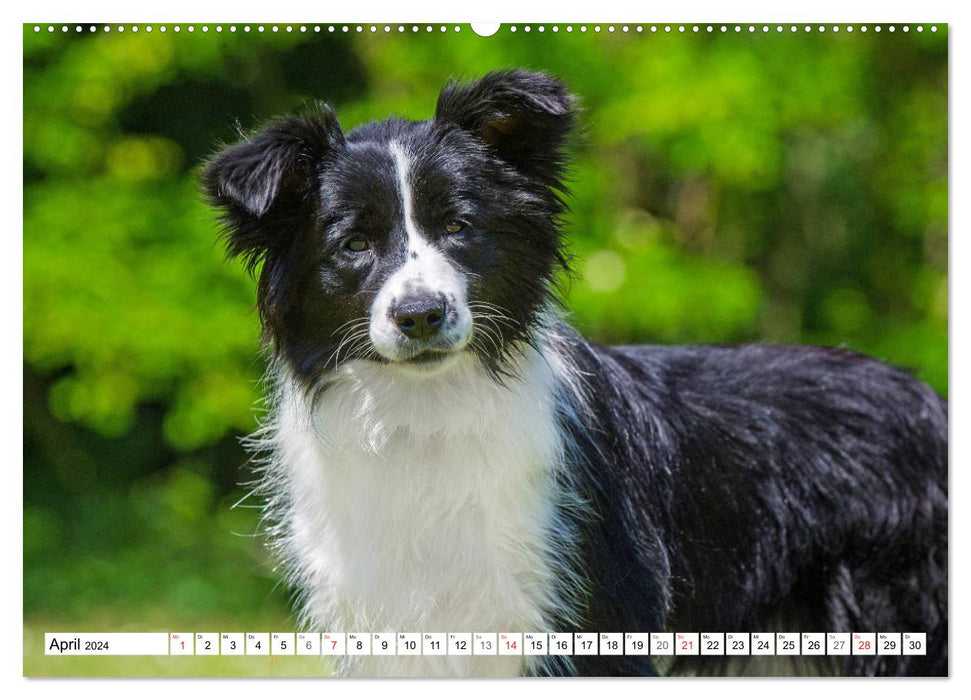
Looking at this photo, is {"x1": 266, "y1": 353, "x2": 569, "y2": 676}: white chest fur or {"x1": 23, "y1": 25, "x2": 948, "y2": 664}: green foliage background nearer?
{"x1": 266, "y1": 353, "x2": 569, "y2": 676}: white chest fur

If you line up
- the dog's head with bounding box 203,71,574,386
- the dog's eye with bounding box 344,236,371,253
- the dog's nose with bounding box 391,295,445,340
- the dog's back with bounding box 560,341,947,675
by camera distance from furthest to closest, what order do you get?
1. the dog's back with bounding box 560,341,947,675
2. the dog's eye with bounding box 344,236,371,253
3. the dog's head with bounding box 203,71,574,386
4. the dog's nose with bounding box 391,295,445,340

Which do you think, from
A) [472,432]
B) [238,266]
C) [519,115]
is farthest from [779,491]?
[238,266]

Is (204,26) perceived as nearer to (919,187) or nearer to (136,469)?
(919,187)

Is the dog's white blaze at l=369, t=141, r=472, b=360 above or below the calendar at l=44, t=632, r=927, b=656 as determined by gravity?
above

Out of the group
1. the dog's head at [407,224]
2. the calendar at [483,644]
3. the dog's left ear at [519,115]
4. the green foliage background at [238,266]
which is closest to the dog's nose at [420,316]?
the dog's head at [407,224]

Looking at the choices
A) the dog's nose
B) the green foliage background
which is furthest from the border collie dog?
the green foliage background

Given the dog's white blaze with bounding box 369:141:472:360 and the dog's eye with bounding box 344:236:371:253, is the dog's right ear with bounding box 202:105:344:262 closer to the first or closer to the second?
the dog's eye with bounding box 344:236:371:253

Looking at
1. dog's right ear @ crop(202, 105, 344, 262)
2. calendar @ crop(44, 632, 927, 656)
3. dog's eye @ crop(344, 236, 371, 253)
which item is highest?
dog's right ear @ crop(202, 105, 344, 262)

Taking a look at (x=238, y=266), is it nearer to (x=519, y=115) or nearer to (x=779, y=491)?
(x=519, y=115)

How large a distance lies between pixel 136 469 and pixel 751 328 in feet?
12.4

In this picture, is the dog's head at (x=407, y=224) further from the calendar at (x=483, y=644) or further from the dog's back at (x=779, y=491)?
the calendar at (x=483, y=644)

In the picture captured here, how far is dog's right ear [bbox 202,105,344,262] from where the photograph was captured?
11.8 ft

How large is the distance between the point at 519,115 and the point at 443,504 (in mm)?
1200

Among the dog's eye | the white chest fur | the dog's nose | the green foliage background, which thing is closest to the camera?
the dog's nose
